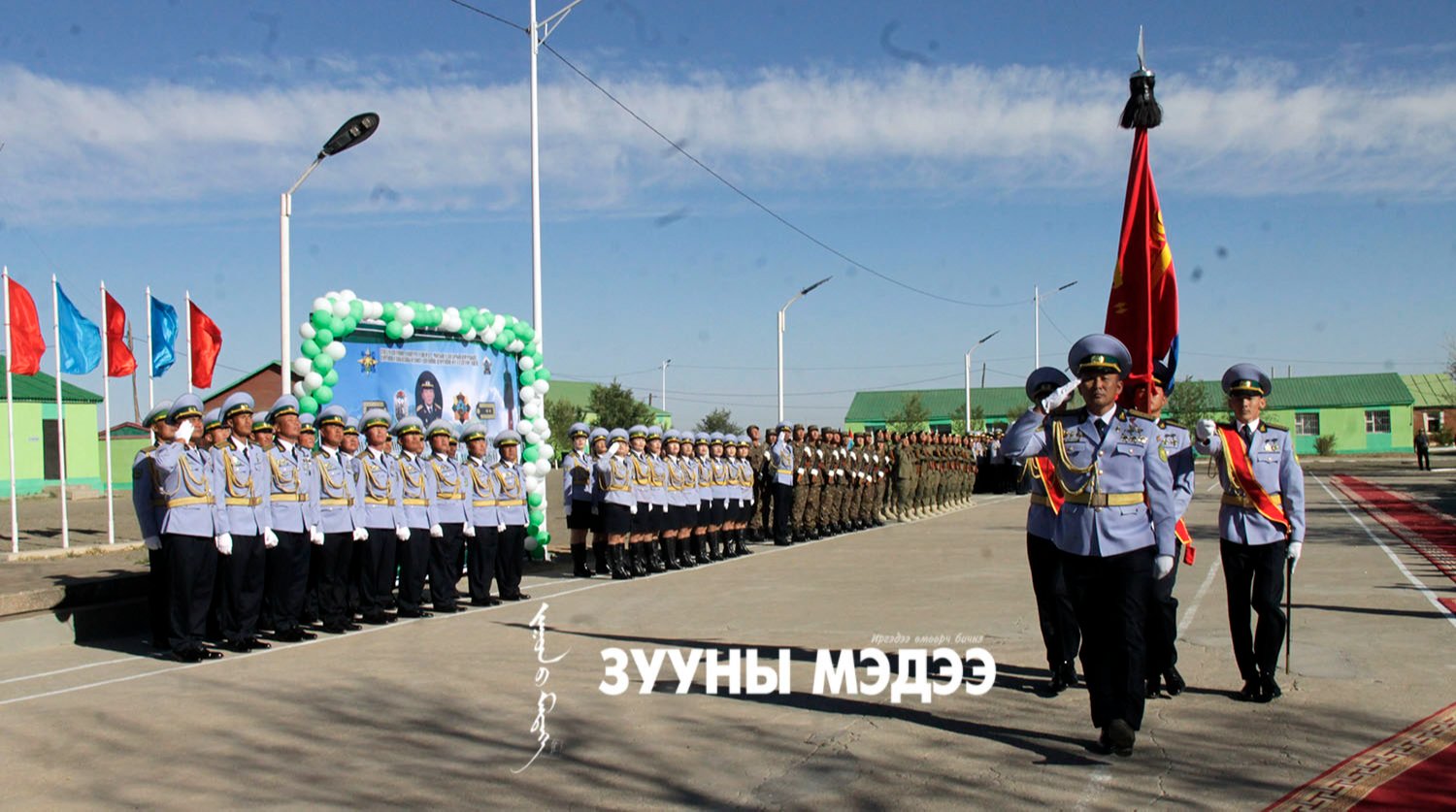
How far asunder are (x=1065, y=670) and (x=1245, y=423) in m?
1.87

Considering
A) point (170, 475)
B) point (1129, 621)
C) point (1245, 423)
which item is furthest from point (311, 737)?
point (1245, 423)

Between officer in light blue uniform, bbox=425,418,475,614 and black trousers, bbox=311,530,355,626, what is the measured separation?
3.60 ft

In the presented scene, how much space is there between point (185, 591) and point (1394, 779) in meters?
7.92

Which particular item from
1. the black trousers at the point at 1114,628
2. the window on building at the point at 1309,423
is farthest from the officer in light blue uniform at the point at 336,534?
the window on building at the point at 1309,423

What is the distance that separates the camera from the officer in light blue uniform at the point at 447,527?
1212 centimetres

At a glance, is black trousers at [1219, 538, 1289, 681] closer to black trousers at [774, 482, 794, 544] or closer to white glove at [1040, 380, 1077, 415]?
white glove at [1040, 380, 1077, 415]

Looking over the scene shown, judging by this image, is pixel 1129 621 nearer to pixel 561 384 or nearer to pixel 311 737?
pixel 311 737

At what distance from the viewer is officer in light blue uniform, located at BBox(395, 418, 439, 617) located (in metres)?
11.7

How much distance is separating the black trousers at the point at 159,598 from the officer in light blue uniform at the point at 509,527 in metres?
3.48

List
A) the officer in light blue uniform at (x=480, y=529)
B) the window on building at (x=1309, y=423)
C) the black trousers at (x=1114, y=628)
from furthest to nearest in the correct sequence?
the window on building at (x=1309, y=423) < the officer in light blue uniform at (x=480, y=529) < the black trousers at (x=1114, y=628)

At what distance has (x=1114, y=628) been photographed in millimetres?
6047

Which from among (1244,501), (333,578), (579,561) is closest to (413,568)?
(333,578)

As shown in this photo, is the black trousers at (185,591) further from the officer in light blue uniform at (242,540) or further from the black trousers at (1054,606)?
the black trousers at (1054,606)

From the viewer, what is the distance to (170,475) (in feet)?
30.7
